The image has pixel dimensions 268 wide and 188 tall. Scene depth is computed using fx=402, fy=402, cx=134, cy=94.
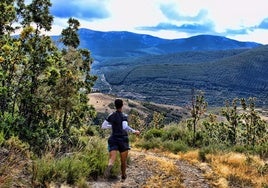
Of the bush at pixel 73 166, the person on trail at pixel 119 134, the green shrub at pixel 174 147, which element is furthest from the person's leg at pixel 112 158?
the green shrub at pixel 174 147

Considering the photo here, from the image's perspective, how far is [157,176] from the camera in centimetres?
1067

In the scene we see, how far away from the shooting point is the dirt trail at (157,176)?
9859 mm

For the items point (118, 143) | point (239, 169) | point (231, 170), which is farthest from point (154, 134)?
point (118, 143)

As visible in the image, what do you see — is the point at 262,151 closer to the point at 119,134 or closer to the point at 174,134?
the point at 174,134

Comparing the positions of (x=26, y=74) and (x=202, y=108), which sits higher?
(x=26, y=74)

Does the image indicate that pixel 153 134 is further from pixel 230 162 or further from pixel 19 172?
pixel 19 172

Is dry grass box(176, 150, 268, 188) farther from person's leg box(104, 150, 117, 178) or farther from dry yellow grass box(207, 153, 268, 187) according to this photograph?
person's leg box(104, 150, 117, 178)

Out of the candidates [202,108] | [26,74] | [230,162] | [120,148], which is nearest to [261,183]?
[230,162]

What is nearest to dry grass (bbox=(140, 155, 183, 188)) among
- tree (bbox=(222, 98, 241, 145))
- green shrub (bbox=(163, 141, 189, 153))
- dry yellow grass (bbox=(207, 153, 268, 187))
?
dry yellow grass (bbox=(207, 153, 268, 187))

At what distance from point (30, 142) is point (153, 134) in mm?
12042

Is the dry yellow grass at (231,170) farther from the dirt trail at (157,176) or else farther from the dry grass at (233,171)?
the dirt trail at (157,176)

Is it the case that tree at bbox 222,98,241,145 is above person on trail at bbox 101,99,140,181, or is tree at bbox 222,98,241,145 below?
below

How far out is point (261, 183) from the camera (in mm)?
11094

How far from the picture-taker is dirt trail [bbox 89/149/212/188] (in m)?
9.86
